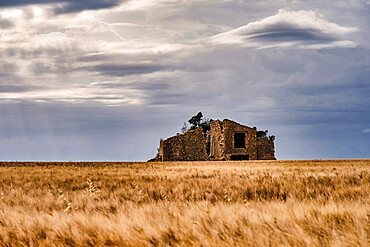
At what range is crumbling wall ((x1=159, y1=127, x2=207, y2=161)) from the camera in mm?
43312

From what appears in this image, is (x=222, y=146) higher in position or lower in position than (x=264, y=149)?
higher

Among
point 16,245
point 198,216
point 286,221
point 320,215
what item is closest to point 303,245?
point 286,221

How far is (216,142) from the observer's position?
4534cm

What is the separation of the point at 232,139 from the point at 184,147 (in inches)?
200

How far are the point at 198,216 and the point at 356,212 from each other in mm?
1640

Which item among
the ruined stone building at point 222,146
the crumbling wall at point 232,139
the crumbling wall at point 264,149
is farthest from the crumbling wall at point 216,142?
the crumbling wall at point 264,149

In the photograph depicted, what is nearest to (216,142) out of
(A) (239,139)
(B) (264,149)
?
(A) (239,139)

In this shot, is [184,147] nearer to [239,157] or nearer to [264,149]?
[239,157]

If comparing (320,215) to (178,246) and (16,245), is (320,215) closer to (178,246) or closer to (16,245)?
(178,246)

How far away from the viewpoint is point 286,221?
3959 mm

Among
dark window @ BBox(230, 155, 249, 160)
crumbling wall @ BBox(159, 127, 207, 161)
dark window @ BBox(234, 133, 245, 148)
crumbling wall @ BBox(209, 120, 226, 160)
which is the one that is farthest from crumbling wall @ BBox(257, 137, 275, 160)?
crumbling wall @ BBox(159, 127, 207, 161)

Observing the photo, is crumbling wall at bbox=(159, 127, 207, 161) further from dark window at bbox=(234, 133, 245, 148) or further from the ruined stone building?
dark window at bbox=(234, 133, 245, 148)

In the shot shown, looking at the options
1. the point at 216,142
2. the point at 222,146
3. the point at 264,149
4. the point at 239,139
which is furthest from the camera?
the point at 239,139

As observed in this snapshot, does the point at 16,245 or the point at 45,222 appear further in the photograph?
the point at 45,222
